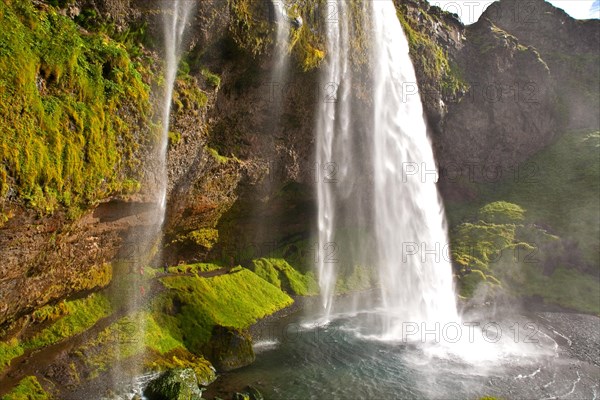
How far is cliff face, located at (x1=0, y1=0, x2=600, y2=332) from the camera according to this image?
15996 millimetres

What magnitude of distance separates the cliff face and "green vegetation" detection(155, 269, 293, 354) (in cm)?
343

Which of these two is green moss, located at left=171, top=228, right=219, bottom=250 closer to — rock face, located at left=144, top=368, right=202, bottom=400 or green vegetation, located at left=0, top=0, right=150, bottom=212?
green vegetation, located at left=0, top=0, right=150, bottom=212

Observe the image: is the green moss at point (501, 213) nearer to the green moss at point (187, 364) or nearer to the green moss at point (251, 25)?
the green moss at point (251, 25)

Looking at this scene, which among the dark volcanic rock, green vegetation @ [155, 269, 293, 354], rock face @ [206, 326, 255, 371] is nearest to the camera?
rock face @ [206, 326, 255, 371]

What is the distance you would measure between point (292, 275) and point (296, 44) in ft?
62.3

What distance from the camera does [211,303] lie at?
25156 mm

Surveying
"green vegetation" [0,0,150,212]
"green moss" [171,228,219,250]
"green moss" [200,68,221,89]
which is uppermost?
"green moss" [200,68,221,89]

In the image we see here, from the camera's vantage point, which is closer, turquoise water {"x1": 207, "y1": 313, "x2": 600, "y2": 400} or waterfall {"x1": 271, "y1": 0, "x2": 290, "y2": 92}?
turquoise water {"x1": 207, "y1": 313, "x2": 600, "y2": 400}

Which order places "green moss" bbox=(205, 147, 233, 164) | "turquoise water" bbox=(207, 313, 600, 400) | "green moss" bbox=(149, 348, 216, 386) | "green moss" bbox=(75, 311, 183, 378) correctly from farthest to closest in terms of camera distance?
"green moss" bbox=(205, 147, 233, 164) → "turquoise water" bbox=(207, 313, 600, 400) → "green moss" bbox=(149, 348, 216, 386) → "green moss" bbox=(75, 311, 183, 378)

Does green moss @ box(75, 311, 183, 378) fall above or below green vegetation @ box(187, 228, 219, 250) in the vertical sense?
below

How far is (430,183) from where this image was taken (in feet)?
120

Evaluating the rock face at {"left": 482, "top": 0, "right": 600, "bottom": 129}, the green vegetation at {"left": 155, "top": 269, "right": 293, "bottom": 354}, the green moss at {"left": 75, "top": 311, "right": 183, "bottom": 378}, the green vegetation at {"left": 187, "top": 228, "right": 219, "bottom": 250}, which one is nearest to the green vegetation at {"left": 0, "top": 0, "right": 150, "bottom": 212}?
the green moss at {"left": 75, "top": 311, "right": 183, "bottom": 378}

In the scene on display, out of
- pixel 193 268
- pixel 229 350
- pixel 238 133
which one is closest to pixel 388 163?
pixel 238 133

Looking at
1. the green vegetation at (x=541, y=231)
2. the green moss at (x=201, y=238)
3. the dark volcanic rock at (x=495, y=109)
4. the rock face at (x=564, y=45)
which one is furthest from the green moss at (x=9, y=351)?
the rock face at (x=564, y=45)
